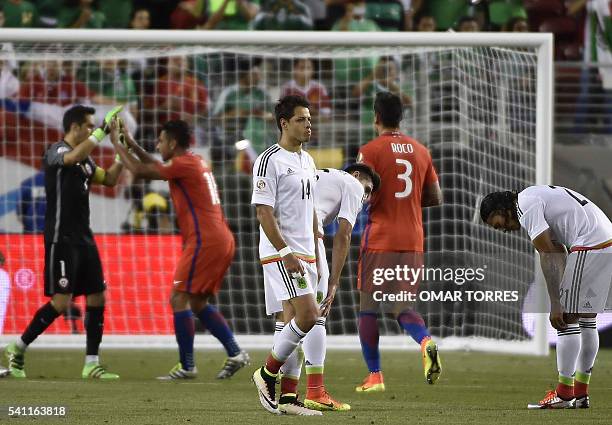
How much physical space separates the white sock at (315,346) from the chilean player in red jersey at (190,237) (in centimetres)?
231

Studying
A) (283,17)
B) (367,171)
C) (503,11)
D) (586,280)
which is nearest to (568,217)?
(586,280)

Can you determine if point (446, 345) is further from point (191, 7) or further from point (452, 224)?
point (191, 7)

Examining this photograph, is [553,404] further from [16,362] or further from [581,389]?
[16,362]

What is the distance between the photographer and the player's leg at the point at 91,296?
10188 mm

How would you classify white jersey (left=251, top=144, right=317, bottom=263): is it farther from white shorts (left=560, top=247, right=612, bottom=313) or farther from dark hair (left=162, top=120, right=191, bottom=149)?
dark hair (left=162, top=120, right=191, bottom=149)

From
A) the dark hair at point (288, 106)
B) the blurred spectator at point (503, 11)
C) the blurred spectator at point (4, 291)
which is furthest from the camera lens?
the blurred spectator at point (503, 11)

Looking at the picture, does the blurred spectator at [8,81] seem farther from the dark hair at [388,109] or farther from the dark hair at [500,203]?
the dark hair at [500,203]

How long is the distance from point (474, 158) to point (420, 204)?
10.2ft

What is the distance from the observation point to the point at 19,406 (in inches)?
306

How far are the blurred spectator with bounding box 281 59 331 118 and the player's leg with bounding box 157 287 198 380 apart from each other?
374 centimetres

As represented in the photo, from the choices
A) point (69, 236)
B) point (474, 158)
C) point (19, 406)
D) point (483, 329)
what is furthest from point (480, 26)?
point (19, 406)

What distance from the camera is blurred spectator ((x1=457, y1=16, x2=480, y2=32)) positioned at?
1427 cm

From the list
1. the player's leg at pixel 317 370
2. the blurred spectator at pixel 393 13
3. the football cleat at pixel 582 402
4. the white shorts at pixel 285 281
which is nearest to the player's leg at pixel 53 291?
the player's leg at pixel 317 370

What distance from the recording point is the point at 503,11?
50.2 ft
